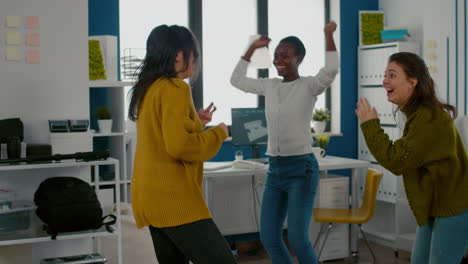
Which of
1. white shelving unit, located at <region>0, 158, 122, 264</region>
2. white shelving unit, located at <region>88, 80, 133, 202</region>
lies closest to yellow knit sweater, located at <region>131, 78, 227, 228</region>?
white shelving unit, located at <region>0, 158, 122, 264</region>

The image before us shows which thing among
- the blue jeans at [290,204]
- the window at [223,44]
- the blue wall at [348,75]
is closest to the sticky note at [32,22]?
the blue jeans at [290,204]

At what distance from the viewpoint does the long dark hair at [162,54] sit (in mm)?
2225

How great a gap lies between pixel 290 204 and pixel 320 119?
7.70 feet

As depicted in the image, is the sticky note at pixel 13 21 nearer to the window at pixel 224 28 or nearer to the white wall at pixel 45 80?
the white wall at pixel 45 80

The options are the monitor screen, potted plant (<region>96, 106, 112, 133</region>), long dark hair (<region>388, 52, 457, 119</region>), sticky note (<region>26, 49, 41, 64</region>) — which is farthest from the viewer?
the monitor screen

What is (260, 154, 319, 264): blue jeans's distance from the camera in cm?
342

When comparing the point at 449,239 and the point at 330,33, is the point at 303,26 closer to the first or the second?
the point at 330,33

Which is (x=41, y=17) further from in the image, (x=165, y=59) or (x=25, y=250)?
(x=165, y=59)

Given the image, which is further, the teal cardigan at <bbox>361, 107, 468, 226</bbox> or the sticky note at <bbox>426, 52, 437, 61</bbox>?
the sticky note at <bbox>426, 52, 437, 61</bbox>

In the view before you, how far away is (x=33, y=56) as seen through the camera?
3.54 metres

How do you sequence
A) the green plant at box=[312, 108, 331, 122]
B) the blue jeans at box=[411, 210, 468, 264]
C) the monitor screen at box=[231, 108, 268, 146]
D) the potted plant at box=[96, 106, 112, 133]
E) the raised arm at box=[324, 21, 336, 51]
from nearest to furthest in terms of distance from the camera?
the blue jeans at box=[411, 210, 468, 264]
the raised arm at box=[324, 21, 336, 51]
the potted plant at box=[96, 106, 112, 133]
the monitor screen at box=[231, 108, 268, 146]
the green plant at box=[312, 108, 331, 122]

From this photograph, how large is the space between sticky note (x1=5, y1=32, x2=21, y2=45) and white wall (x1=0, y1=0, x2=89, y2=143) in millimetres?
19

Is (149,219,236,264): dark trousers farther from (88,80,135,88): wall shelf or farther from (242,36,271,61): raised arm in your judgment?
(88,80,135,88): wall shelf

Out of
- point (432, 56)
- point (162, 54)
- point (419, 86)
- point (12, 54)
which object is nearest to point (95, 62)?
point (12, 54)
